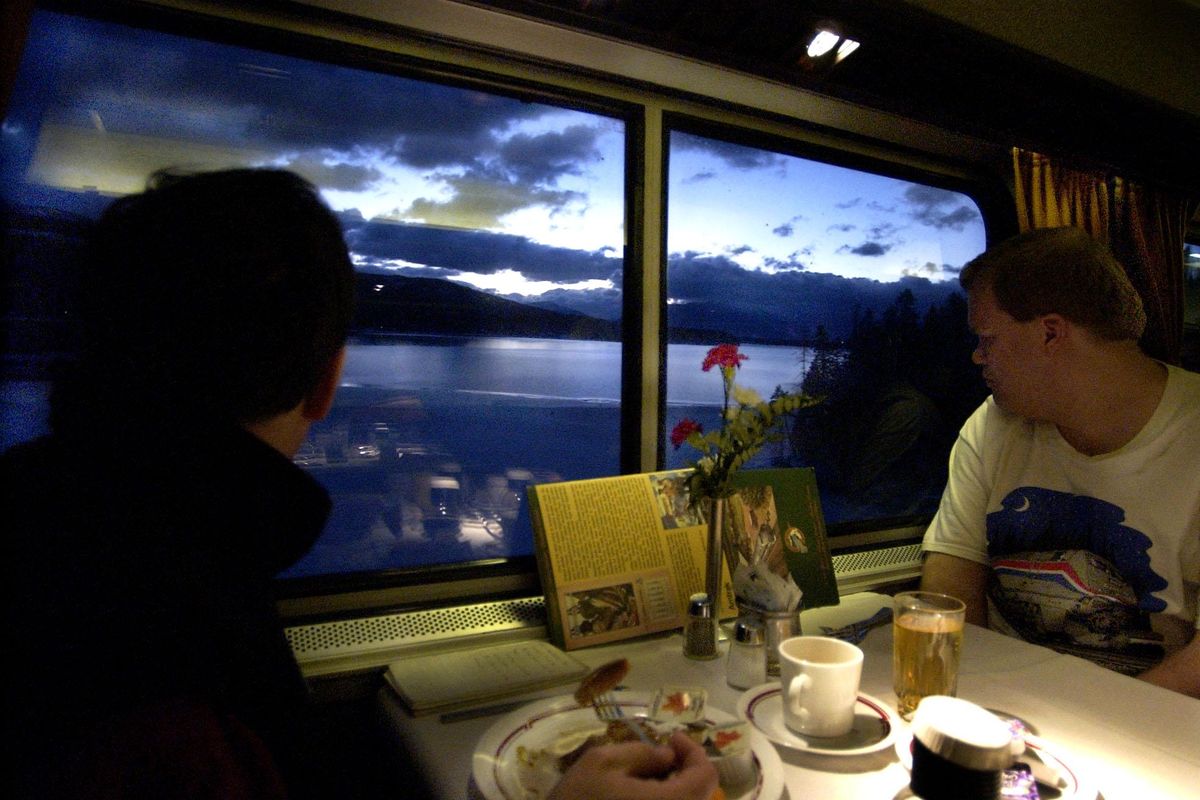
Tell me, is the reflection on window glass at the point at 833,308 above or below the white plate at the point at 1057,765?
above

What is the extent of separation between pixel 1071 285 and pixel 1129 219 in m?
1.13

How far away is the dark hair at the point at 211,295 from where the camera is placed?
30.2 inches

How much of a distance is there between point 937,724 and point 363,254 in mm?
1447

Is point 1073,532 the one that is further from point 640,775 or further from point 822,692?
point 640,775

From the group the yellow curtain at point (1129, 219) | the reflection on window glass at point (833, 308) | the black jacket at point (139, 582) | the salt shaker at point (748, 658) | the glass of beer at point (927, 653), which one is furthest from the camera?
the yellow curtain at point (1129, 219)

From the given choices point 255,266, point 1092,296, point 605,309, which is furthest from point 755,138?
point 255,266

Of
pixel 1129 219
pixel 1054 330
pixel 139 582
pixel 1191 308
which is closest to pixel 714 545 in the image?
pixel 1054 330

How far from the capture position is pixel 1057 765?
3.20ft

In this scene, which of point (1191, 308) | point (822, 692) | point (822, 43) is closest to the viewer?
point (822, 692)

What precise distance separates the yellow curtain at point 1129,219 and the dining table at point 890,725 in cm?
155

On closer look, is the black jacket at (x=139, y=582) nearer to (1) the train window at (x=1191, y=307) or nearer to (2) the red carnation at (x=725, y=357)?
(2) the red carnation at (x=725, y=357)

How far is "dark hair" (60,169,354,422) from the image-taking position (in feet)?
2.51

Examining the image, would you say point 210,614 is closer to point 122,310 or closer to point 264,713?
point 264,713

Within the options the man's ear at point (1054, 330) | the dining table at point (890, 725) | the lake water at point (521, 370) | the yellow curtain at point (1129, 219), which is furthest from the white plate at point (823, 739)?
the yellow curtain at point (1129, 219)
